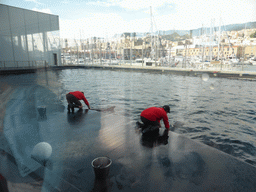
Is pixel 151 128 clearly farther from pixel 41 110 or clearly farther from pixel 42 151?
pixel 41 110

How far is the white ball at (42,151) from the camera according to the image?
4.07m

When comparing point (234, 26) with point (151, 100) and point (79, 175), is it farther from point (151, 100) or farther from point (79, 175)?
point (79, 175)

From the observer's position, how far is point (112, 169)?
12.0 ft

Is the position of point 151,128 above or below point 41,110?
below

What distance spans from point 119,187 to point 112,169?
0.58 metres

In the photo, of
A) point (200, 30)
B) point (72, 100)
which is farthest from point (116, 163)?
point (200, 30)

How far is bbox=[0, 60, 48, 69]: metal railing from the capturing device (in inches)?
1092

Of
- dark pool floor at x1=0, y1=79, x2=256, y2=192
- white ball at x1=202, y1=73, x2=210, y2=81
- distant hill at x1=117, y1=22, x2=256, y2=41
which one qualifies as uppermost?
distant hill at x1=117, y1=22, x2=256, y2=41

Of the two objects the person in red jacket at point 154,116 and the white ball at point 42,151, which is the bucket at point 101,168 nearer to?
the white ball at point 42,151

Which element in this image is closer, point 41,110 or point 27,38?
point 41,110

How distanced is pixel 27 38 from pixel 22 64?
15.3 feet

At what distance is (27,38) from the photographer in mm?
29938

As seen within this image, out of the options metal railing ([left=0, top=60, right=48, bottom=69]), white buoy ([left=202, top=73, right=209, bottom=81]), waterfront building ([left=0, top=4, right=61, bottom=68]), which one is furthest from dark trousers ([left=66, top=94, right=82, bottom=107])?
waterfront building ([left=0, top=4, right=61, bottom=68])

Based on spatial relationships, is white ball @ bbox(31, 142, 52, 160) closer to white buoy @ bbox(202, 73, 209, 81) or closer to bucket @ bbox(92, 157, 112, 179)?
bucket @ bbox(92, 157, 112, 179)
